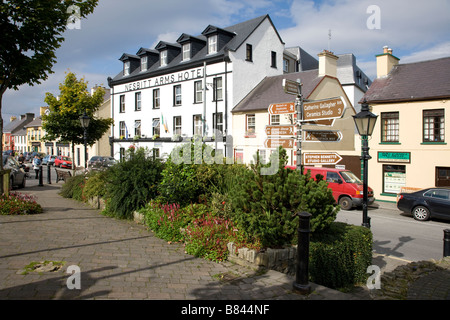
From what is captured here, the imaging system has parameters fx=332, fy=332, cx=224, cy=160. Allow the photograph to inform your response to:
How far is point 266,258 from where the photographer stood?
5.52m

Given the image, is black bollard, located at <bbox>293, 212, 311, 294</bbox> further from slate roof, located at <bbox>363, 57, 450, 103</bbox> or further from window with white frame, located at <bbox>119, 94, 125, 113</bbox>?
window with white frame, located at <bbox>119, 94, 125, 113</bbox>

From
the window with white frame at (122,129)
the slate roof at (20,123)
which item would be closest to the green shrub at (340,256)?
the window with white frame at (122,129)

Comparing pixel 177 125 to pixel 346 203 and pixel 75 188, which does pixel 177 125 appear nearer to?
pixel 75 188

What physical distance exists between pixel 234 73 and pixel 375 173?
1280cm

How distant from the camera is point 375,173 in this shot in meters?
19.8

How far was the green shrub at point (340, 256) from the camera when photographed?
19.2ft

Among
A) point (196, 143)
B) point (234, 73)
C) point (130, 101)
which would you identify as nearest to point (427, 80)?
point (234, 73)

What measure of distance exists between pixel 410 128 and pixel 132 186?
1606cm

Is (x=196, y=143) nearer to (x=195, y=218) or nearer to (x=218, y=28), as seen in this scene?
(x=195, y=218)

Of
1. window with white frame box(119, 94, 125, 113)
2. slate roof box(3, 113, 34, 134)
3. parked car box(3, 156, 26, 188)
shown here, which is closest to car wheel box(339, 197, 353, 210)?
parked car box(3, 156, 26, 188)

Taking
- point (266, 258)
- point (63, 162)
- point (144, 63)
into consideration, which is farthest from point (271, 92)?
point (63, 162)

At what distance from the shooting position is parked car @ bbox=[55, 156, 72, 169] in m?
40.4

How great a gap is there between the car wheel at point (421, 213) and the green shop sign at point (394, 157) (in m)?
5.07
